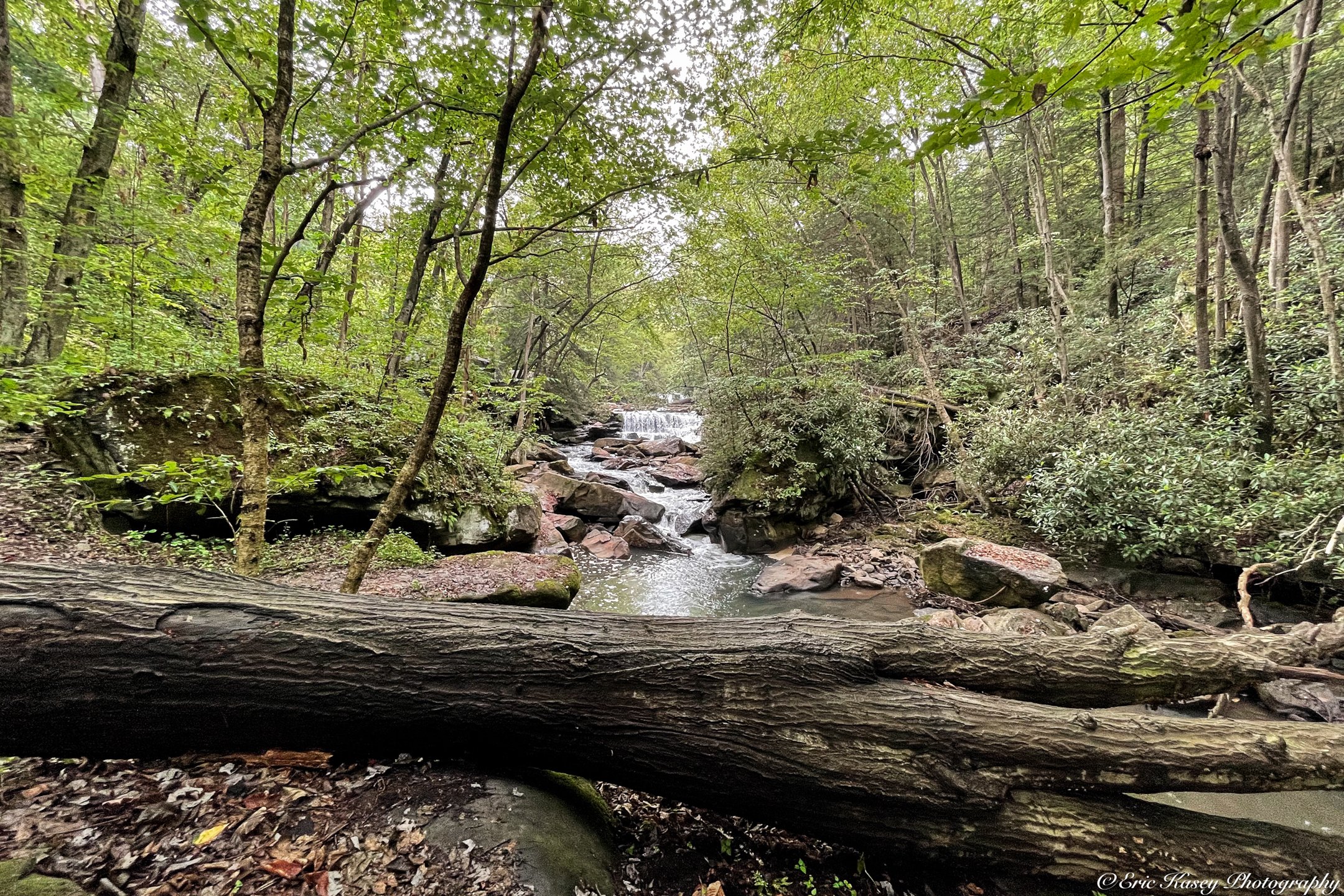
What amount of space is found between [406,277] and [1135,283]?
16.1 m

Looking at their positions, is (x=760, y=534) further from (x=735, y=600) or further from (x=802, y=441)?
(x=735, y=600)

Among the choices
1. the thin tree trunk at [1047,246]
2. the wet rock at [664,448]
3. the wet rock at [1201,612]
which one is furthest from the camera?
the wet rock at [664,448]

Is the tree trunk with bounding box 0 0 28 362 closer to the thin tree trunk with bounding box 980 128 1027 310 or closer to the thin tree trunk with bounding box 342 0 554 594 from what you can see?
the thin tree trunk with bounding box 342 0 554 594

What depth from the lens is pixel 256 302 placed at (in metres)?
2.96

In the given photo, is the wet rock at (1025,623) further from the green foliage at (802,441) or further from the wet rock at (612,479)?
the wet rock at (612,479)

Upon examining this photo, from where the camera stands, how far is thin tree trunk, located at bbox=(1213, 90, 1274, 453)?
5867mm

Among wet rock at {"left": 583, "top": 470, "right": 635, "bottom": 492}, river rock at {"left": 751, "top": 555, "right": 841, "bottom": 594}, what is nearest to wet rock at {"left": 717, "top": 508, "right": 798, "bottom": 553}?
river rock at {"left": 751, "top": 555, "right": 841, "bottom": 594}

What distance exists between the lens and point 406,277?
345 inches

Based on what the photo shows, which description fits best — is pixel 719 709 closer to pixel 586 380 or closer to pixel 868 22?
pixel 868 22

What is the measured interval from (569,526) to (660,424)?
13521mm

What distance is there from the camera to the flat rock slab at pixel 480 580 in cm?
487

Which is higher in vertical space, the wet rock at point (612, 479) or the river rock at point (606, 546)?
the wet rock at point (612, 479)

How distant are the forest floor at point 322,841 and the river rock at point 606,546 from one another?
22.5 ft

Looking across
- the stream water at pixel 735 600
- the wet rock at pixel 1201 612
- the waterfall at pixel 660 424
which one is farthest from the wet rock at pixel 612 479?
the wet rock at pixel 1201 612
